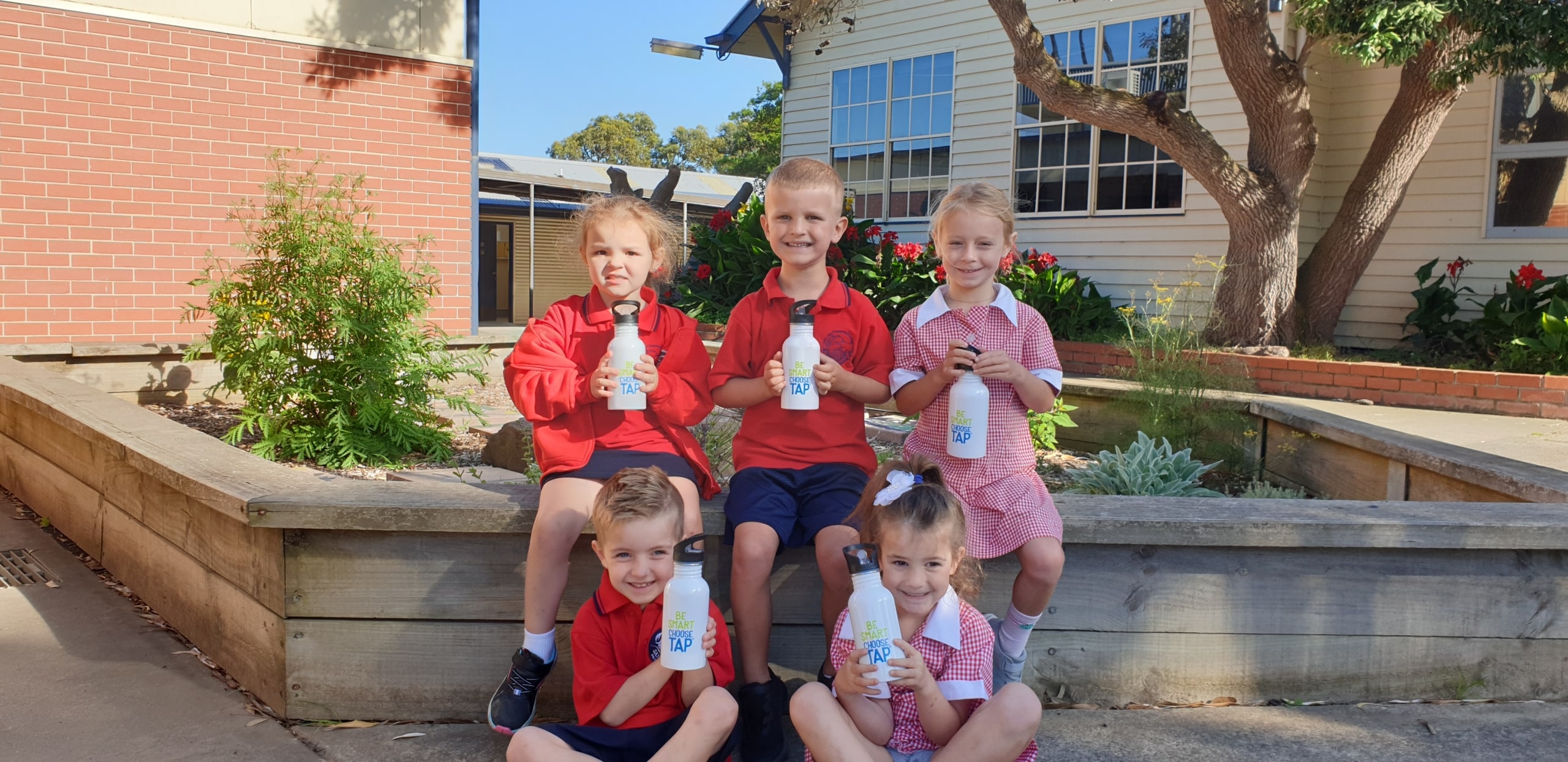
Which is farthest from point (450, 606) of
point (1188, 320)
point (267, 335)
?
point (1188, 320)

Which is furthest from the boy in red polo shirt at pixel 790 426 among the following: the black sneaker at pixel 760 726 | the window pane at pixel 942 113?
the window pane at pixel 942 113

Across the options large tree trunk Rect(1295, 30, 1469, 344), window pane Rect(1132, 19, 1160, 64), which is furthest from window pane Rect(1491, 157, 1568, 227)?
window pane Rect(1132, 19, 1160, 64)

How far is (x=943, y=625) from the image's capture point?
7.57ft

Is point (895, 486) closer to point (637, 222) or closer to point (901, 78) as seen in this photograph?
point (637, 222)

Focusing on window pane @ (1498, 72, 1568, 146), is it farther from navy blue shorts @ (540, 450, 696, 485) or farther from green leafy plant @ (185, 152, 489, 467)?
navy blue shorts @ (540, 450, 696, 485)

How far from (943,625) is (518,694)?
3.53ft

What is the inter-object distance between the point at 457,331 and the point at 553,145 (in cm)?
6423

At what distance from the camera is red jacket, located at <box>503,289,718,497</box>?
274 cm

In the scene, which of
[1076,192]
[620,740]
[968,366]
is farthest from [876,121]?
[620,740]

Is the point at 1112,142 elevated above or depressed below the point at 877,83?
below

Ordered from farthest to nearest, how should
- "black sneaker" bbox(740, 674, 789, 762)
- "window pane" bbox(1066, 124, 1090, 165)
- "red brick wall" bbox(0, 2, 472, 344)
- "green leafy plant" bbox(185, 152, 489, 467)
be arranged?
"window pane" bbox(1066, 124, 1090, 165)
"red brick wall" bbox(0, 2, 472, 344)
"green leafy plant" bbox(185, 152, 489, 467)
"black sneaker" bbox(740, 674, 789, 762)

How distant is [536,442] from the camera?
110 inches

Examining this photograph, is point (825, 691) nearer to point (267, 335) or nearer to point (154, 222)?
point (267, 335)

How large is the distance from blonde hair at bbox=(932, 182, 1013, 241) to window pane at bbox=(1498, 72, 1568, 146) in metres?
7.92
